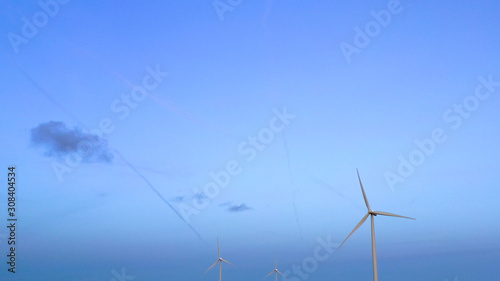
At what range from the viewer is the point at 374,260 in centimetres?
7694

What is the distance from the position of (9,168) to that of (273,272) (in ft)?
402

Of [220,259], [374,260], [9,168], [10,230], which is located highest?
[220,259]

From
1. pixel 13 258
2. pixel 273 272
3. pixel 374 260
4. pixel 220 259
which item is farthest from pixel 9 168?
pixel 273 272

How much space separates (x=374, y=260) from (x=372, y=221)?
302 inches

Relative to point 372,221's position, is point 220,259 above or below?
above

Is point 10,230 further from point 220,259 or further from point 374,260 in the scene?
point 220,259

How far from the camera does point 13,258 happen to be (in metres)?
74.7

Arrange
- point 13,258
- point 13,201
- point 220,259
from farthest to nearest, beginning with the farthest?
1. point 220,259
2. point 13,258
3. point 13,201

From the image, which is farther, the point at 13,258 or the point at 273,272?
the point at 273,272

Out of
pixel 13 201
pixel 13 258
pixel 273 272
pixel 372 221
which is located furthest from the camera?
pixel 273 272

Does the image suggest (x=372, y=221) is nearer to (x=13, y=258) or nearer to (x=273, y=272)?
(x=13, y=258)

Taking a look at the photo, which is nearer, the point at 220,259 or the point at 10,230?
the point at 10,230

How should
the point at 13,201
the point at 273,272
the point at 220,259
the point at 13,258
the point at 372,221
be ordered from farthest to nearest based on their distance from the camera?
the point at 273,272
the point at 220,259
the point at 372,221
the point at 13,258
the point at 13,201

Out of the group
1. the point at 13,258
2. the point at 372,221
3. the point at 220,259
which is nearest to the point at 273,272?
the point at 220,259
